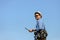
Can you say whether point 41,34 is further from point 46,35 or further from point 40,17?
point 40,17

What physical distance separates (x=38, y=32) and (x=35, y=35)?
24 cm

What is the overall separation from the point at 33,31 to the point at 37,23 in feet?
1.40

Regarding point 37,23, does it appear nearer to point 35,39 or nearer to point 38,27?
point 38,27

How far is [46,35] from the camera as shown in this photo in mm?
6539

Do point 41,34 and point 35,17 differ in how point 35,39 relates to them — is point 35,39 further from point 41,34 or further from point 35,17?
point 35,17

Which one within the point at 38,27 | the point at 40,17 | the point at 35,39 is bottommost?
the point at 35,39

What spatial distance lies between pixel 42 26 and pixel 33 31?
1.60 ft

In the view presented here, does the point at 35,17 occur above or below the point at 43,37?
above

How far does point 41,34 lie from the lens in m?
6.45

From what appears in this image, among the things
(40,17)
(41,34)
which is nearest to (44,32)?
(41,34)

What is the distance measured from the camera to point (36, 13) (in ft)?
21.5

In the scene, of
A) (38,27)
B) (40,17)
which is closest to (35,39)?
(38,27)

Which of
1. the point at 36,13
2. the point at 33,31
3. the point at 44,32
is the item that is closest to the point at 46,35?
the point at 44,32

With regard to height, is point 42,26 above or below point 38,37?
above
